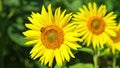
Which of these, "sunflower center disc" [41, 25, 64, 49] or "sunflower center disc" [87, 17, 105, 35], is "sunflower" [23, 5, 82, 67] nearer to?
"sunflower center disc" [41, 25, 64, 49]

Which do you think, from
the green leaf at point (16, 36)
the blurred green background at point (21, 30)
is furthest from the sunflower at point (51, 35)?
the green leaf at point (16, 36)

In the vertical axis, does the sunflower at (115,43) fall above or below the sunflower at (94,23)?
below

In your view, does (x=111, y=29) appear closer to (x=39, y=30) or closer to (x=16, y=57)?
(x=39, y=30)

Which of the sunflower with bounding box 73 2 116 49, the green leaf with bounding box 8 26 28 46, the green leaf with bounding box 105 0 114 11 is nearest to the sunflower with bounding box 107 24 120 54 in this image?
the sunflower with bounding box 73 2 116 49

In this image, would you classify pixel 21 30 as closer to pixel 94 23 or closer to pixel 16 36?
pixel 16 36

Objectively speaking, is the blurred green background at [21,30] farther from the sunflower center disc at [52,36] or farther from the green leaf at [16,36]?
the sunflower center disc at [52,36]

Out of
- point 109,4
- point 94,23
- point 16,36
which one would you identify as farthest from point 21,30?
point 94,23
